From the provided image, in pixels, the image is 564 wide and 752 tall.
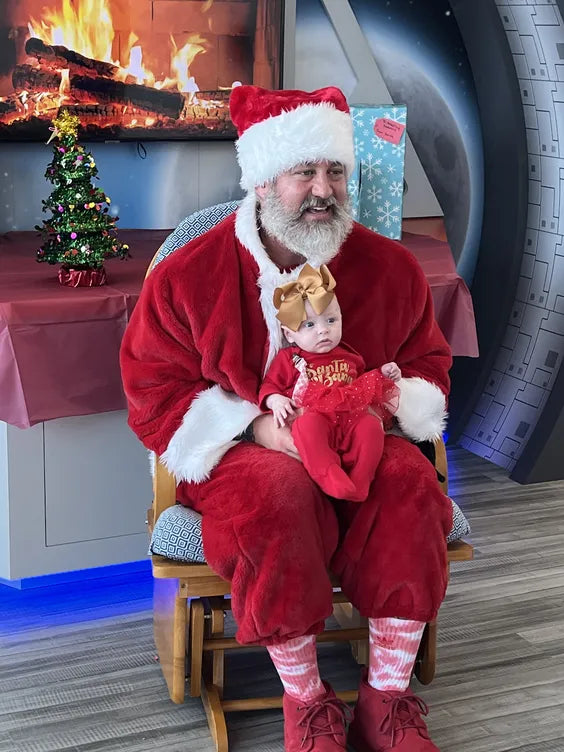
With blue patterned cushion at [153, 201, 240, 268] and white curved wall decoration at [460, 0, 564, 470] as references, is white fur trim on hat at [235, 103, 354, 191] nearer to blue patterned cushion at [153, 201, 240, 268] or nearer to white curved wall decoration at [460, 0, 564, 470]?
blue patterned cushion at [153, 201, 240, 268]

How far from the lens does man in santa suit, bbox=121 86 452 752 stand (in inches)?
78.8

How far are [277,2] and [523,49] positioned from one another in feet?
2.79

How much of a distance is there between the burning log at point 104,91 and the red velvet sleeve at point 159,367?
1262 mm

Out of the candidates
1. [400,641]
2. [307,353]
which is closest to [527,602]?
[400,641]

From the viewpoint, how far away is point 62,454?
2.70m

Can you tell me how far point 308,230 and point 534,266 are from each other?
1.77 meters

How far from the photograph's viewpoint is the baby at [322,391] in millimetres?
2055

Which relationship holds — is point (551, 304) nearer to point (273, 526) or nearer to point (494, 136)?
point (494, 136)

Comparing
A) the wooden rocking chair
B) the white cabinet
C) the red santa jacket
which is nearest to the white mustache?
the red santa jacket

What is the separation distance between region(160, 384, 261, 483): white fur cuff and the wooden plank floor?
0.55m

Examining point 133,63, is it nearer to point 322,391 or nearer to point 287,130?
point 287,130

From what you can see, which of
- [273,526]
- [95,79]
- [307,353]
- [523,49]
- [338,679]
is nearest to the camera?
[273,526]

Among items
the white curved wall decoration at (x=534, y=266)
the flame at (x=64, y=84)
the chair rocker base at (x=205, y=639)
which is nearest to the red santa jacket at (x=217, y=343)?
the chair rocker base at (x=205, y=639)

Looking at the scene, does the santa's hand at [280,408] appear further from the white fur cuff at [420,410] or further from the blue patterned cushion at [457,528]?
the blue patterned cushion at [457,528]
